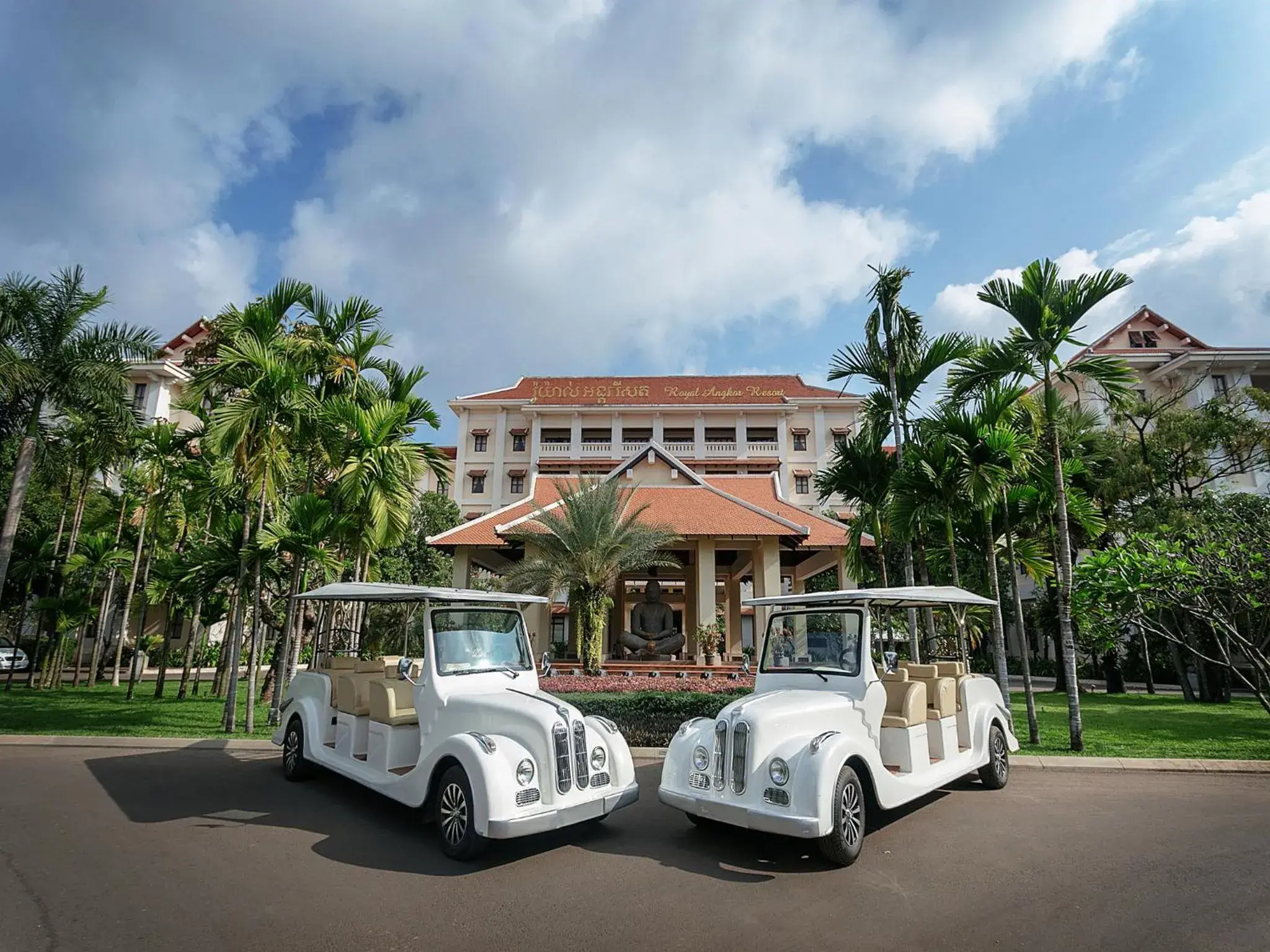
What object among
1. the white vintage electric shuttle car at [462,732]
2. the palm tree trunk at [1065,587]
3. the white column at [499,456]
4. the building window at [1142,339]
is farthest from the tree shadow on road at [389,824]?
the white column at [499,456]

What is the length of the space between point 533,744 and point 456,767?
27.2 inches

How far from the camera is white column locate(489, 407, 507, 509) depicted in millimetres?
50375

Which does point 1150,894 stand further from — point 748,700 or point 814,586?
point 814,586

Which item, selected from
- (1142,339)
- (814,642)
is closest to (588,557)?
(814,642)

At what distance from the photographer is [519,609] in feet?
25.5

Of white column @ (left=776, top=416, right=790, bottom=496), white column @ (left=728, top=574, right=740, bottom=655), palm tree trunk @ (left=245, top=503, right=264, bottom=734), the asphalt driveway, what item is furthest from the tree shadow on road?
white column @ (left=776, top=416, right=790, bottom=496)

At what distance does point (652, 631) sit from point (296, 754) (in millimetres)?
13050

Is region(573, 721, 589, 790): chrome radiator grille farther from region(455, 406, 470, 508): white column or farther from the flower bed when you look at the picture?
region(455, 406, 470, 508): white column

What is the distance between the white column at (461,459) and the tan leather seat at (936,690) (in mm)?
44569

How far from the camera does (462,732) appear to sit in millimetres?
5973

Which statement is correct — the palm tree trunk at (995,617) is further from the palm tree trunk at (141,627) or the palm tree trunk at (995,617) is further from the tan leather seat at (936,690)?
the palm tree trunk at (141,627)

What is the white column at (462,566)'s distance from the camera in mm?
21219

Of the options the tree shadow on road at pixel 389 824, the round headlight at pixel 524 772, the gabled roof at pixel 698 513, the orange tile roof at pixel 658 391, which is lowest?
the tree shadow on road at pixel 389 824

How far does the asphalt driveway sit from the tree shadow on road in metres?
0.03
